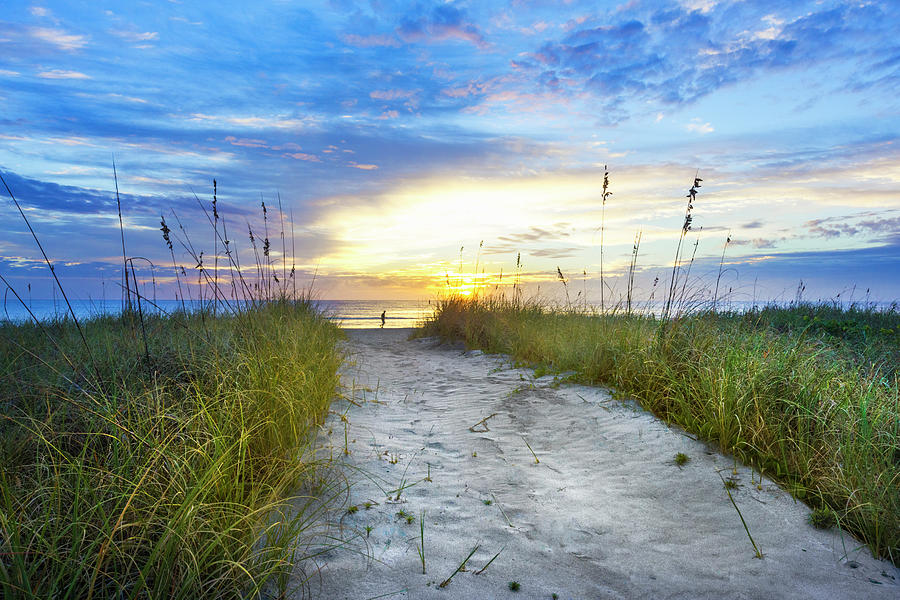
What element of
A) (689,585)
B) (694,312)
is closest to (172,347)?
(689,585)

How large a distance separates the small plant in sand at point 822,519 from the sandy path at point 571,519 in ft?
0.17

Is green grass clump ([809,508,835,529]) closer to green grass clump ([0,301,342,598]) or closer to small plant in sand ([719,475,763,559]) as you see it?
small plant in sand ([719,475,763,559])

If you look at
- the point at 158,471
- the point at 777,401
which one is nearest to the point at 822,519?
the point at 777,401

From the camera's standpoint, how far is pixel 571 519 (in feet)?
10.0

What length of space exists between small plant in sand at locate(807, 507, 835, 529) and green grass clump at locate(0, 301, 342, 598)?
10.0ft

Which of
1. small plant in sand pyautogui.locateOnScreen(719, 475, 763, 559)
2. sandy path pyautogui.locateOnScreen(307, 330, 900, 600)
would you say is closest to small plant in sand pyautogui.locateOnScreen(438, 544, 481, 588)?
sandy path pyautogui.locateOnScreen(307, 330, 900, 600)

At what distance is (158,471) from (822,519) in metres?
3.84

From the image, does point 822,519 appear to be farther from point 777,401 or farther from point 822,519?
point 777,401

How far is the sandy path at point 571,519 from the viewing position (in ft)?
7.80

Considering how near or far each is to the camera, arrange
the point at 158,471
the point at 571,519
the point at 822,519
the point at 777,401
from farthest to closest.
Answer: the point at 777,401 < the point at 571,519 < the point at 822,519 < the point at 158,471

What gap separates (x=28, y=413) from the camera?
326 centimetres

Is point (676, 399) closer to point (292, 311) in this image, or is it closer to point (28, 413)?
point (28, 413)

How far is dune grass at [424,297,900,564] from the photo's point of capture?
2.85 meters

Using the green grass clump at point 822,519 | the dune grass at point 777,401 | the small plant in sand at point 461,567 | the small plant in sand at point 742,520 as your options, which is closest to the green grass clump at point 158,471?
the small plant in sand at point 461,567
